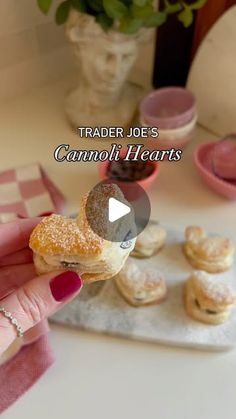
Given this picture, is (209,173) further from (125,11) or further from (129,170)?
(125,11)

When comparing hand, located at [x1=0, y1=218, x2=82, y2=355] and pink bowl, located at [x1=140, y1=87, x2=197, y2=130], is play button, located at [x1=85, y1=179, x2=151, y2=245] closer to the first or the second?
hand, located at [x1=0, y1=218, x2=82, y2=355]

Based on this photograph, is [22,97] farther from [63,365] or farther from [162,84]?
[63,365]

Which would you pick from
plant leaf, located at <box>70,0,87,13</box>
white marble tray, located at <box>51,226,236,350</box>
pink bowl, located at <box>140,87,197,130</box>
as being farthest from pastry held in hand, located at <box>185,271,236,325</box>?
plant leaf, located at <box>70,0,87,13</box>

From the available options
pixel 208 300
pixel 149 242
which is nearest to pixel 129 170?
pixel 149 242

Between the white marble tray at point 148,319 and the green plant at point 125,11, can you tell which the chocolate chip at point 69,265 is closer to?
the white marble tray at point 148,319

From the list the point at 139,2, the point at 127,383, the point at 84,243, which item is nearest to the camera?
the point at 84,243

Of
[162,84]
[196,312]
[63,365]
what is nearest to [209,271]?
[196,312]
